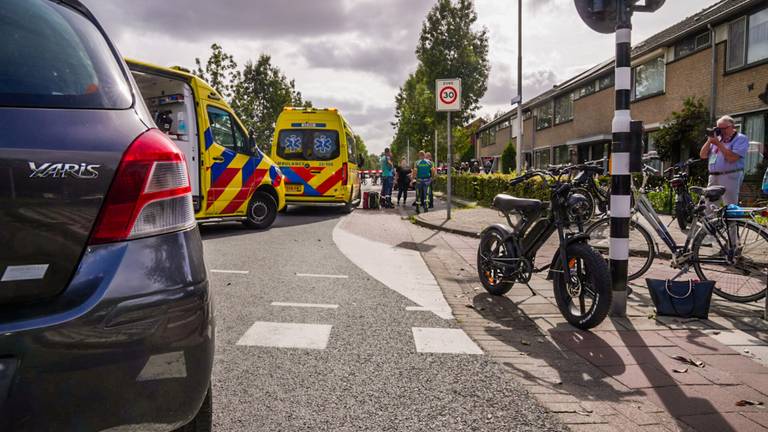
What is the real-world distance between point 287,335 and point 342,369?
0.71 m

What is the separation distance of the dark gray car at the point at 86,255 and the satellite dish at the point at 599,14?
3.48 metres

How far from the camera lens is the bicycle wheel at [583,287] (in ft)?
12.0

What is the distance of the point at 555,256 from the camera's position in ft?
14.1

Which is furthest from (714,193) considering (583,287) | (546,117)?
(546,117)

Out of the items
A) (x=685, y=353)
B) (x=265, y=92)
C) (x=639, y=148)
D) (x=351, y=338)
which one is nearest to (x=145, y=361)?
(x=351, y=338)

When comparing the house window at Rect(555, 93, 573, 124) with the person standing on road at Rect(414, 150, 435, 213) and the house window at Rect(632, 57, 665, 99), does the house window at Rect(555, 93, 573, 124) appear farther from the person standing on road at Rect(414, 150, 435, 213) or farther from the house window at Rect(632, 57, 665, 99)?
the person standing on road at Rect(414, 150, 435, 213)

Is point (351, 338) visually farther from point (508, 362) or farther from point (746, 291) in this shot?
point (746, 291)

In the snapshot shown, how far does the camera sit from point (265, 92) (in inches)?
1298

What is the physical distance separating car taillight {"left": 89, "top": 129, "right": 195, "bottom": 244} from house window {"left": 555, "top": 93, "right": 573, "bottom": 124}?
31.2m

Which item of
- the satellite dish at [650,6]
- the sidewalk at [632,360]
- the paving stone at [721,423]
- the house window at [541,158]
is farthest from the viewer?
the house window at [541,158]

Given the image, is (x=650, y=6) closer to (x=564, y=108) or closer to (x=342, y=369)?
(x=342, y=369)

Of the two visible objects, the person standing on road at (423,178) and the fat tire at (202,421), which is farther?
the person standing on road at (423,178)

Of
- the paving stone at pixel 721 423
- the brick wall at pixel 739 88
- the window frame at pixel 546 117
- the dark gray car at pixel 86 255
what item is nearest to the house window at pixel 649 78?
the brick wall at pixel 739 88

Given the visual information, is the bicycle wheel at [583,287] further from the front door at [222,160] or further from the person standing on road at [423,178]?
the person standing on road at [423,178]
